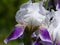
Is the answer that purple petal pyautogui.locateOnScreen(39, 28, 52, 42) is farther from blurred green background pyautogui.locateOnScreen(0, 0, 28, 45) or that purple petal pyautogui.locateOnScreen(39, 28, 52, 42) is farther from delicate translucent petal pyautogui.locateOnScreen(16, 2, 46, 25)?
blurred green background pyautogui.locateOnScreen(0, 0, 28, 45)

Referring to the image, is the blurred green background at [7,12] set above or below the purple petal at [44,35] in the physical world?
below

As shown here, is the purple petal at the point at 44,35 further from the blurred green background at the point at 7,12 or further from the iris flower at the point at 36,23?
the blurred green background at the point at 7,12

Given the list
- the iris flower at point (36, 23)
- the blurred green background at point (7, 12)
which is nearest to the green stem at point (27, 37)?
the iris flower at point (36, 23)

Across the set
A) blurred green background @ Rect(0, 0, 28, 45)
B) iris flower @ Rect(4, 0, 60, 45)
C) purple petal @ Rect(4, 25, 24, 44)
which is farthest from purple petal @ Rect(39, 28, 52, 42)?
blurred green background @ Rect(0, 0, 28, 45)

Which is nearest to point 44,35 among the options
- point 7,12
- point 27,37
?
point 27,37

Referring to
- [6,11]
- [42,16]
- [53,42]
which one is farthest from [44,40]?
[6,11]

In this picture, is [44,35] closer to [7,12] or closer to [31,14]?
[31,14]

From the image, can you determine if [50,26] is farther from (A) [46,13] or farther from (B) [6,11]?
(B) [6,11]

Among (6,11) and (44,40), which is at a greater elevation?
(44,40)
